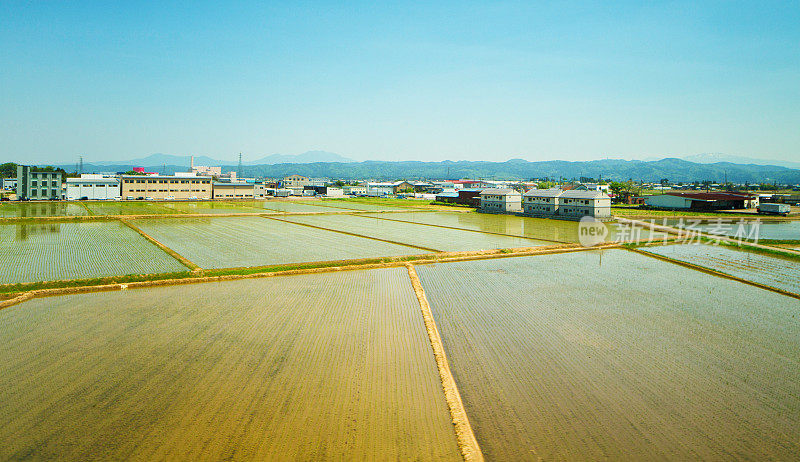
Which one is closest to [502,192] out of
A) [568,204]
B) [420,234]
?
[568,204]

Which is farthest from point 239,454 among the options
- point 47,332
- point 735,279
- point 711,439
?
point 735,279

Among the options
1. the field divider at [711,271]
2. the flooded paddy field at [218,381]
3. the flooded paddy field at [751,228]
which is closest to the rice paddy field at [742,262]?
the field divider at [711,271]

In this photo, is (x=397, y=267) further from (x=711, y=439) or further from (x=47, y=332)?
(x=711, y=439)

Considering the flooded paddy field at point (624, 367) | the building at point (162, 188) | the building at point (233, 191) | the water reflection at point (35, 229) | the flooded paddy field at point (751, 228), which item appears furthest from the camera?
the building at point (233, 191)

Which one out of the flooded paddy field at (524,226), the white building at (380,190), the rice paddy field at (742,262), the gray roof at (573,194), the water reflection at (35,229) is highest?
the white building at (380,190)

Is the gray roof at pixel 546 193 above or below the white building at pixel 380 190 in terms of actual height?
below

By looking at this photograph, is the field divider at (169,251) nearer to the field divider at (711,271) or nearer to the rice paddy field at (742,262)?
the field divider at (711,271)
